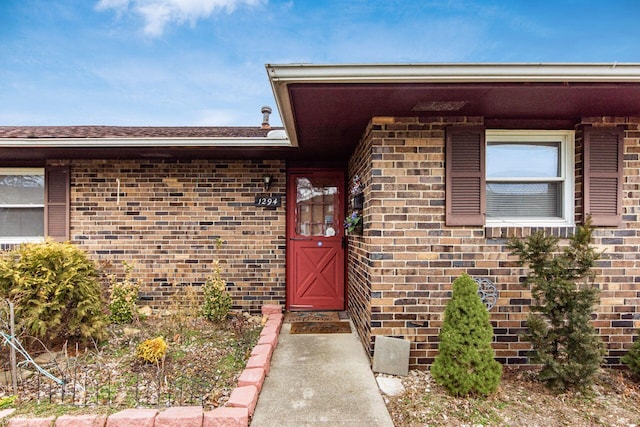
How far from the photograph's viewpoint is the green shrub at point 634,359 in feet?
9.34

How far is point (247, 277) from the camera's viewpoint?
4.91 metres

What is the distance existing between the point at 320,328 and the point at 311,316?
570 millimetres

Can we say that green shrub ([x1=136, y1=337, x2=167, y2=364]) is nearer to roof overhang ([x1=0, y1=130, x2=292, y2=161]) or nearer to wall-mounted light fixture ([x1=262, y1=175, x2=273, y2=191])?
roof overhang ([x1=0, y1=130, x2=292, y2=161])

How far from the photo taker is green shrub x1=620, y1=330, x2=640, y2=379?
285cm

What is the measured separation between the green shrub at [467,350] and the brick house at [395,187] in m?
0.58

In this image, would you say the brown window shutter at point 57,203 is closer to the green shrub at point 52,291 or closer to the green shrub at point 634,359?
the green shrub at point 52,291

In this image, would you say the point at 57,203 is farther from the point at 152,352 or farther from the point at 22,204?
the point at 152,352

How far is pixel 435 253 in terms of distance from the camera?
3188mm

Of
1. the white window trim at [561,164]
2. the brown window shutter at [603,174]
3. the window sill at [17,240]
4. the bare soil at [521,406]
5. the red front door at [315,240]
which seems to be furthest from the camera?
the red front door at [315,240]

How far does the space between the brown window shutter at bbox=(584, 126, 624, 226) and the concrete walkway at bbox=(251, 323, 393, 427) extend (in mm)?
2666

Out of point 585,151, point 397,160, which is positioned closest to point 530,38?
point 585,151

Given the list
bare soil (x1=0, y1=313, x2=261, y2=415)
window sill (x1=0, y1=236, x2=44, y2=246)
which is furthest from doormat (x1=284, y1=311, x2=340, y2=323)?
window sill (x1=0, y1=236, x2=44, y2=246)

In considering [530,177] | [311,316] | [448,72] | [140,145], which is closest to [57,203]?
[140,145]

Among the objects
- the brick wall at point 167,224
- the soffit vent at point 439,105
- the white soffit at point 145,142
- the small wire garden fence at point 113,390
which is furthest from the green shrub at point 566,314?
the brick wall at point 167,224
